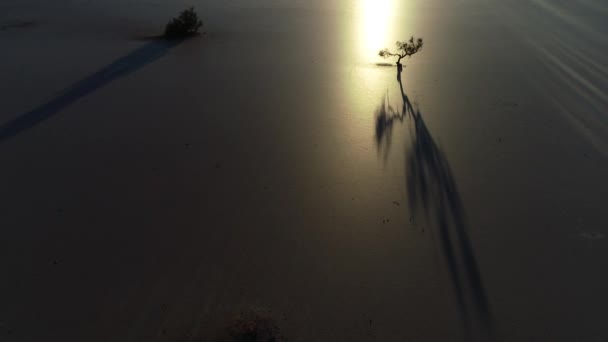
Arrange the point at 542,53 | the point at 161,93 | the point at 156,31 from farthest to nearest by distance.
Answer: the point at 156,31 < the point at 542,53 < the point at 161,93

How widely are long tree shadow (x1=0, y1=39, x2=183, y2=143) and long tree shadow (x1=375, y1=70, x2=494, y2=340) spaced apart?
237 centimetres

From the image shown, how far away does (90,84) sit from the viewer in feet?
11.2

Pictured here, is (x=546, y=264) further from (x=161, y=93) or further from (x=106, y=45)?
(x=106, y=45)

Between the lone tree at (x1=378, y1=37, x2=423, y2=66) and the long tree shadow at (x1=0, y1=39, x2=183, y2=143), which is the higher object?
the lone tree at (x1=378, y1=37, x2=423, y2=66)

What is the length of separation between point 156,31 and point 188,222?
3.75 m

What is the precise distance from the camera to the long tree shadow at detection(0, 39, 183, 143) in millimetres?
2811

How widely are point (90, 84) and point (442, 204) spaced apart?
118 inches

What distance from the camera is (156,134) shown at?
2760 mm

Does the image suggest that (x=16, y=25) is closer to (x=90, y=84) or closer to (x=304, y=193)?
(x=90, y=84)

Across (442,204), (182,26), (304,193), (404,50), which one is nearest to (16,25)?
(182,26)

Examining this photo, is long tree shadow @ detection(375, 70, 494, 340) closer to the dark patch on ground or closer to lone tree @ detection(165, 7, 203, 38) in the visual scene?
lone tree @ detection(165, 7, 203, 38)

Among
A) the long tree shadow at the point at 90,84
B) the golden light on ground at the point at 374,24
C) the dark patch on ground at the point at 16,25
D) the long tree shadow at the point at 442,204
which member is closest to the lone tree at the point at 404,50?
the golden light on ground at the point at 374,24

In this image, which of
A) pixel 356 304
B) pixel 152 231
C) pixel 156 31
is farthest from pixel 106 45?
pixel 356 304

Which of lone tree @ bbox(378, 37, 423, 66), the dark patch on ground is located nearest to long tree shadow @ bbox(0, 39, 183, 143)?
the dark patch on ground
